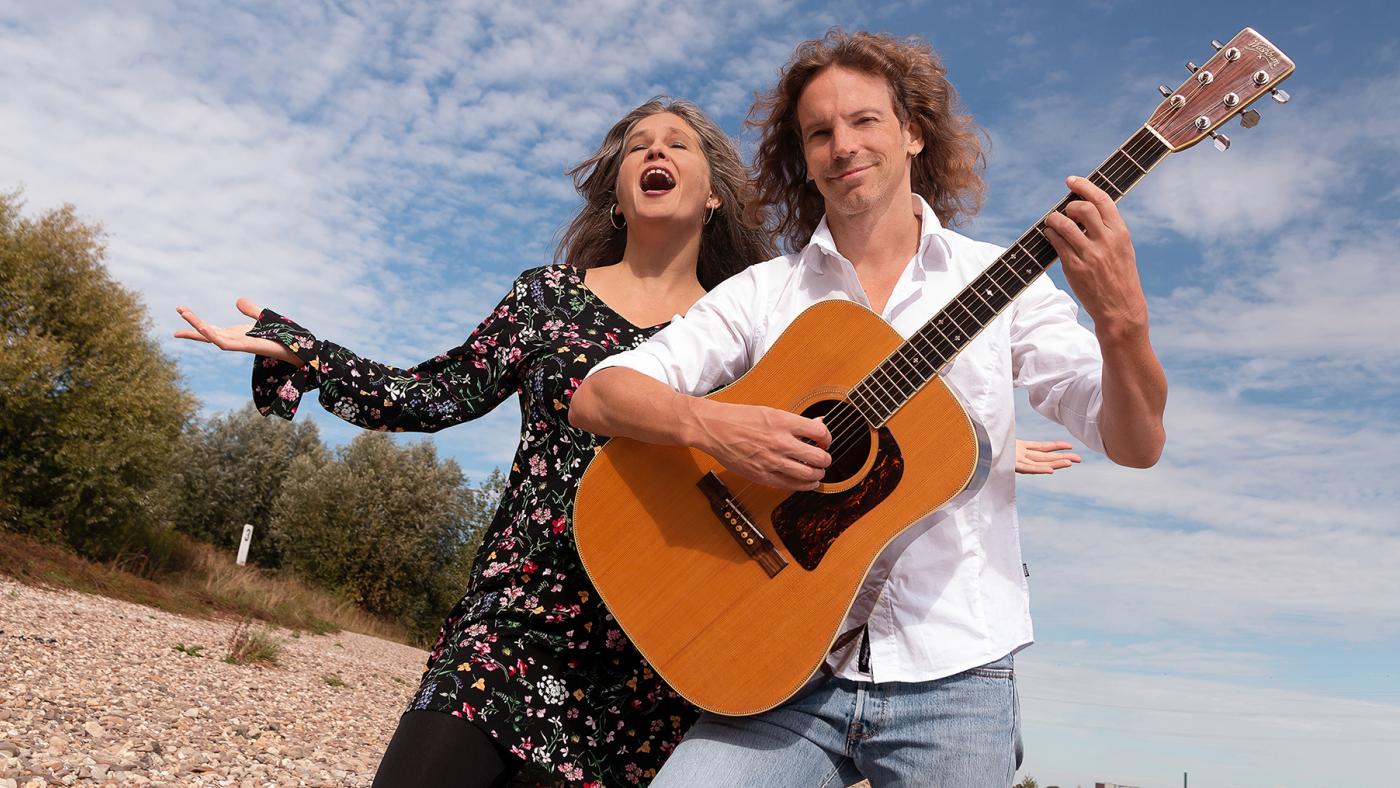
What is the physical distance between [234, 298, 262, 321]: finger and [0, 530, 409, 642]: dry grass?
50.5 feet

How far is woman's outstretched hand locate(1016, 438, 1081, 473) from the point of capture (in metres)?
3.04

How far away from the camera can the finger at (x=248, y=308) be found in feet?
→ 11.3

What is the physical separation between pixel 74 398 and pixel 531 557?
2169 cm

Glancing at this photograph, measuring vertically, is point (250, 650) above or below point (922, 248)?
below

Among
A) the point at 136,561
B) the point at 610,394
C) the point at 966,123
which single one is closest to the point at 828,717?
the point at 610,394

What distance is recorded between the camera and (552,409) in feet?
10.4

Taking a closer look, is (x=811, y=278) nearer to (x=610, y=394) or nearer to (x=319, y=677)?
(x=610, y=394)

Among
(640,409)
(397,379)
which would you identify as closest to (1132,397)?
(640,409)

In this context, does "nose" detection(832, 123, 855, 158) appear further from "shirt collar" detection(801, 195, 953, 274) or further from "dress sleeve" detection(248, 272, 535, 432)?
"dress sleeve" detection(248, 272, 535, 432)

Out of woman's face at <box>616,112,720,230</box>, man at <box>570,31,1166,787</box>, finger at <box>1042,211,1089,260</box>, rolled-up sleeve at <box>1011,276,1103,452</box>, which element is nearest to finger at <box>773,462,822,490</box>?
man at <box>570,31,1166,787</box>

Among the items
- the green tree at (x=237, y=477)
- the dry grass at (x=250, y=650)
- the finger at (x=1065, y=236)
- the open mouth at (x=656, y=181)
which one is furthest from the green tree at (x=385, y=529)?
the finger at (x=1065, y=236)

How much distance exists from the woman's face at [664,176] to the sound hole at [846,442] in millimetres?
1500

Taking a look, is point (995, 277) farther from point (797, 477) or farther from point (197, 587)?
point (197, 587)

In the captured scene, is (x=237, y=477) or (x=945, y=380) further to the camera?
(x=237, y=477)
